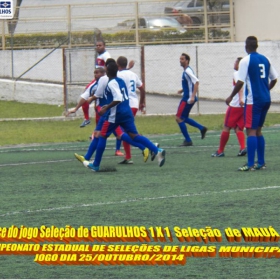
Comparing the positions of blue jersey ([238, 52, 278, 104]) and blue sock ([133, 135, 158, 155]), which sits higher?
blue jersey ([238, 52, 278, 104])

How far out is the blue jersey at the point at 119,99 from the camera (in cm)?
1432

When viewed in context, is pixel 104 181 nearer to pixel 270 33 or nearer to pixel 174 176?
pixel 174 176

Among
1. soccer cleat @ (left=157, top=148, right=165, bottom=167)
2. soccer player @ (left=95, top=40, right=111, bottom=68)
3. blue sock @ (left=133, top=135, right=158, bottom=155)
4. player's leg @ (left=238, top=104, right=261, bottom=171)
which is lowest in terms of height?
soccer cleat @ (left=157, top=148, right=165, bottom=167)

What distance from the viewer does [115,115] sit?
574 inches

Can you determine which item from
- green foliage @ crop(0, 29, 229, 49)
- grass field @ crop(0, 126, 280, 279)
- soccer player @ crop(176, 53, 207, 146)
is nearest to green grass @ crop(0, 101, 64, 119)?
green foliage @ crop(0, 29, 229, 49)

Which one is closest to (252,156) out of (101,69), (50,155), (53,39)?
(101,69)

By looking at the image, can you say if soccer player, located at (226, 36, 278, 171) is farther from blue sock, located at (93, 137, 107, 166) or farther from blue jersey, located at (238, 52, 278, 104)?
blue sock, located at (93, 137, 107, 166)

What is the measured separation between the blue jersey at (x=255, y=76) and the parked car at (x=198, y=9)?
21.9 m

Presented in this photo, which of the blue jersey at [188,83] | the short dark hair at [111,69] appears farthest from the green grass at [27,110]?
the short dark hair at [111,69]

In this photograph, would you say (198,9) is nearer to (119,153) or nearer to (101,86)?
(119,153)

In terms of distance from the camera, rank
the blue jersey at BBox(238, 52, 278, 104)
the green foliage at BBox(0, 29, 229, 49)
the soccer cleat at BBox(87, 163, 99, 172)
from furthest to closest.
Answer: the green foliage at BBox(0, 29, 229, 49), the soccer cleat at BBox(87, 163, 99, 172), the blue jersey at BBox(238, 52, 278, 104)

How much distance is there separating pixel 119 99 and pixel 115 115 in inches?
15.9

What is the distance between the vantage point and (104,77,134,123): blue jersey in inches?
564

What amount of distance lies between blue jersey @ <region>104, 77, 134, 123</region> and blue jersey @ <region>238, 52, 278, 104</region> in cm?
187
